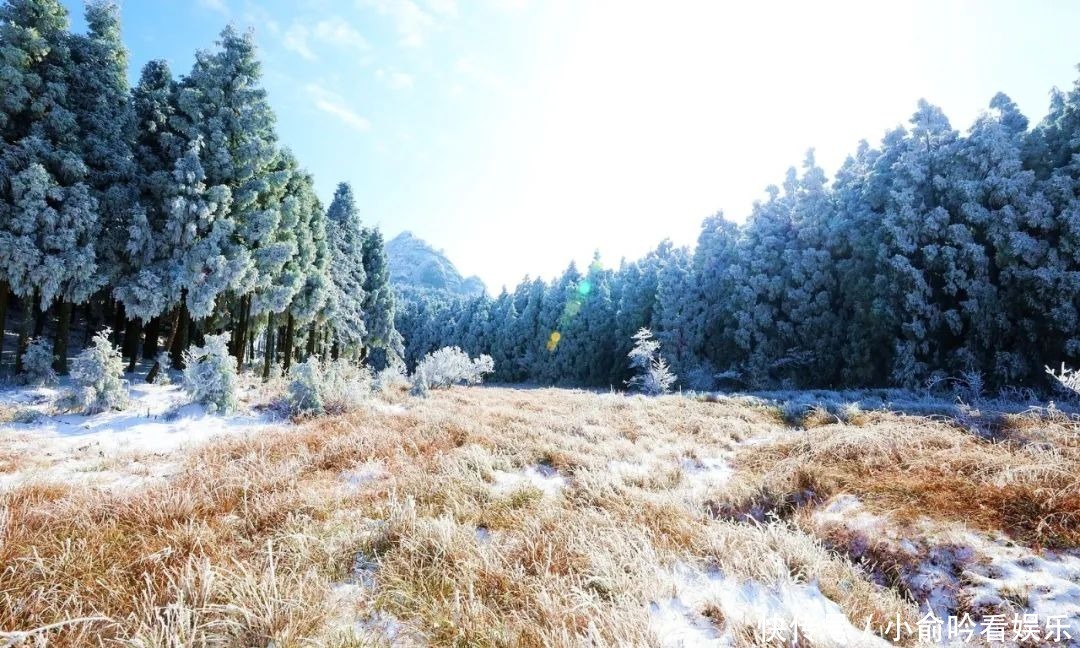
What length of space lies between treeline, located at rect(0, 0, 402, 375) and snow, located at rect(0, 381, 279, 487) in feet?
14.4

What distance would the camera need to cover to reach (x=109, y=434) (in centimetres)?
919

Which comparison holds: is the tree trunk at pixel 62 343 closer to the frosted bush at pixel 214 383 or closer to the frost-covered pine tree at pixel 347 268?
the frosted bush at pixel 214 383

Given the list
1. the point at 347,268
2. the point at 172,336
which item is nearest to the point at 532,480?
the point at 172,336

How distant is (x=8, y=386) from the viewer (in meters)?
13.0

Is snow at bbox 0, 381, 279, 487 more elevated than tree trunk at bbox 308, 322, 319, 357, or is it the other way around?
tree trunk at bbox 308, 322, 319, 357

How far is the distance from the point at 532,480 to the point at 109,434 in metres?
8.81

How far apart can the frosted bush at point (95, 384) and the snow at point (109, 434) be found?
24cm

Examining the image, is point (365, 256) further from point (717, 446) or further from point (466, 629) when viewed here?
point (466, 629)

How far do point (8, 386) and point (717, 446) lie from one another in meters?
19.4

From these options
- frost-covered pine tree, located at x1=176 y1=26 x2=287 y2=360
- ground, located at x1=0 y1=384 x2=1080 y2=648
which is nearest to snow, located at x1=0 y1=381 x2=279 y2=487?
ground, located at x1=0 y1=384 x2=1080 y2=648

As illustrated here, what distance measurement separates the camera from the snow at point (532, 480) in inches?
251

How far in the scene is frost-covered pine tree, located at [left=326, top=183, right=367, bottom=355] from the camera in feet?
105

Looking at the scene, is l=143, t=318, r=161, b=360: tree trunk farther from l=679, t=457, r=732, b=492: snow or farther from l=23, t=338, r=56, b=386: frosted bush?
l=679, t=457, r=732, b=492: snow

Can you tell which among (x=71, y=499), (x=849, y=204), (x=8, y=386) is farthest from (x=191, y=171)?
(x=849, y=204)
